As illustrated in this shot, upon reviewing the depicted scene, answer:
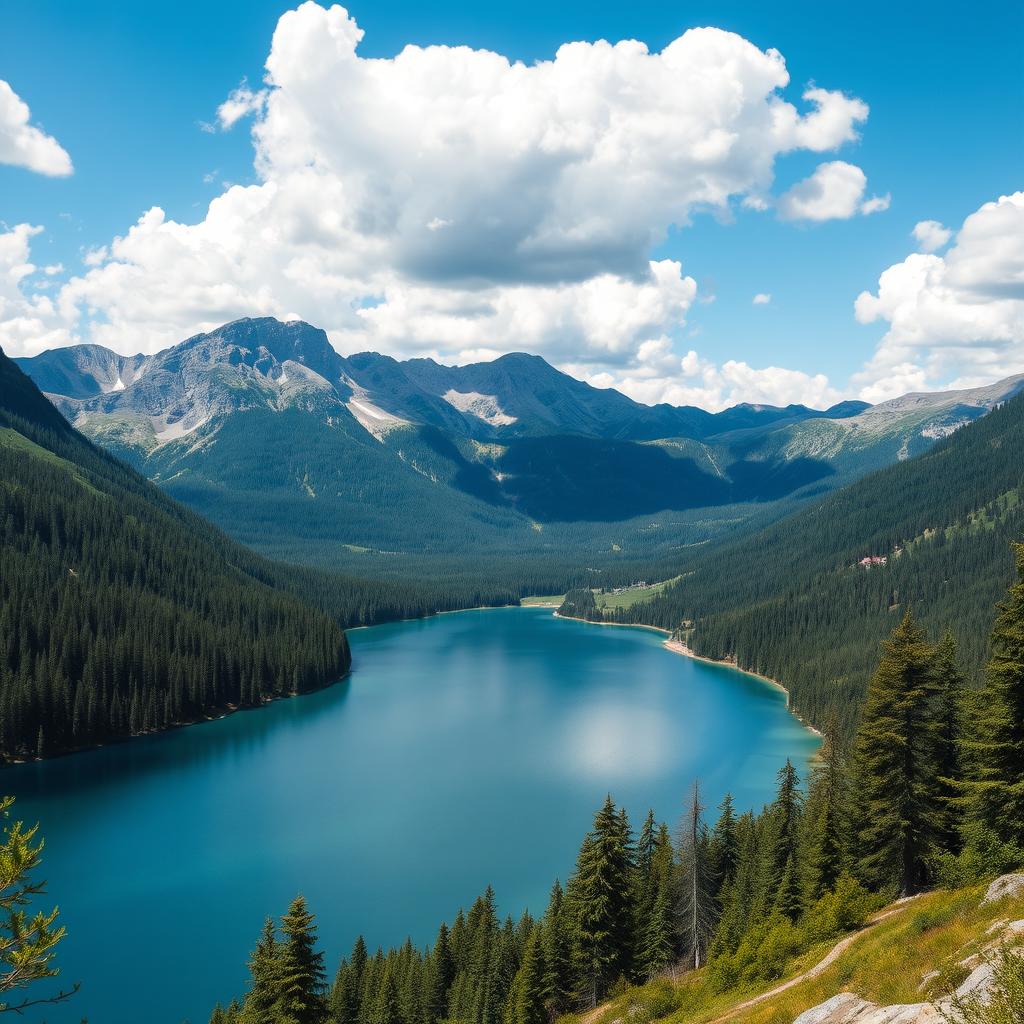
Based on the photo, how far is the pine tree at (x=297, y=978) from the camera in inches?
1206

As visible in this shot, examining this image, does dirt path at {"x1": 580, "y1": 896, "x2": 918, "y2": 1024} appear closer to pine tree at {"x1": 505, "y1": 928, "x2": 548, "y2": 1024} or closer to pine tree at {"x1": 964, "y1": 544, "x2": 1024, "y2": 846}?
pine tree at {"x1": 964, "y1": 544, "x2": 1024, "y2": 846}

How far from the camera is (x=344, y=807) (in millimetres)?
85375

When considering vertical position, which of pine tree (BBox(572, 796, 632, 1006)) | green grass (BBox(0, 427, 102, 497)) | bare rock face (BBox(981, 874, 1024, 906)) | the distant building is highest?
green grass (BBox(0, 427, 102, 497))

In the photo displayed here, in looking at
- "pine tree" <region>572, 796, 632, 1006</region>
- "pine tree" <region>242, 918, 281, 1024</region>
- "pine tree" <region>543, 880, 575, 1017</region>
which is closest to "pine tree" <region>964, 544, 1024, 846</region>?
"pine tree" <region>572, 796, 632, 1006</region>

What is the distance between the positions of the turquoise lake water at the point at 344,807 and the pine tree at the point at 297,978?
22.6 metres

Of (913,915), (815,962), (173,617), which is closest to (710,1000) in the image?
(815,962)

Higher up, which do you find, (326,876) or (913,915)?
(913,915)

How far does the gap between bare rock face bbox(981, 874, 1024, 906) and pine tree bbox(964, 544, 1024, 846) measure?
445 cm

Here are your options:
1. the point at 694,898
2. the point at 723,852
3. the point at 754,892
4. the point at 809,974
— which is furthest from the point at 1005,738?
the point at 723,852

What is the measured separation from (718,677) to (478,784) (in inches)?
3444

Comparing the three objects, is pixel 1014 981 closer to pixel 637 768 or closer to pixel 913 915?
pixel 913 915

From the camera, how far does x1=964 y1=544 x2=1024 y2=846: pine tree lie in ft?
91.3

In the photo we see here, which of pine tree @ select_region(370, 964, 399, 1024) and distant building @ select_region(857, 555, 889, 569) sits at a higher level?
distant building @ select_region(857, 555, 889, 569)

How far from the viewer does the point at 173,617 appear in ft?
444
